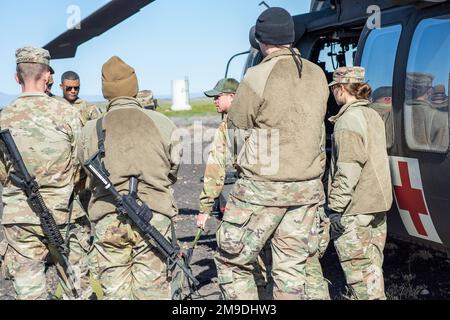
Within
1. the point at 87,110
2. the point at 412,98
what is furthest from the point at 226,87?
the point at 87,110

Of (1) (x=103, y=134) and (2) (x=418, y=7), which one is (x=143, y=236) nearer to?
(1) (x=103, y=134)

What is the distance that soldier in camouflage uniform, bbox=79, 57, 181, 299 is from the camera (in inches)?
146

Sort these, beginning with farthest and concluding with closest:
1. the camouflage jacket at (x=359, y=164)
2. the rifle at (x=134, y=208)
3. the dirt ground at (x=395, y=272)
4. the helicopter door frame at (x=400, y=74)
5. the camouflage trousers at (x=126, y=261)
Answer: the dirt ground at (x=395, y=272)
the helicopter door frame at (x=400, y=74)
the camouflage jacket at (x=359, y=164)
the camouflage trousers at (x=126, y=261)
the rifle at (x=134, y=208)

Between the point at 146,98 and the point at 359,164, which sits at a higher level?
the point at 146,98

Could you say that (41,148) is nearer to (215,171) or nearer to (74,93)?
(215,171)

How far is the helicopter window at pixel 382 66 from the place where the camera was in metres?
4.79

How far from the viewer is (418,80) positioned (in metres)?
4.46

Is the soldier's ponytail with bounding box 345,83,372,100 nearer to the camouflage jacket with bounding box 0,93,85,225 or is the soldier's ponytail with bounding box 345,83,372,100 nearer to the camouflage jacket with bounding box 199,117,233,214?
the camouflage jacket with bounding box 199,117,233,214

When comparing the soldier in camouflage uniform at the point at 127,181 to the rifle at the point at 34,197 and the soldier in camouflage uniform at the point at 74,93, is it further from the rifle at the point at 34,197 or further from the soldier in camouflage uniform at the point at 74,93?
the soldier in camouflage uniform at the point at 74,93

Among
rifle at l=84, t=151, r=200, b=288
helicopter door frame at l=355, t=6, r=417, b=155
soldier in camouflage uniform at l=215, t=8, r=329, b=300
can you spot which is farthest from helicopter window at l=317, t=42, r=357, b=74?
rifle at l=84, t=151, r=200, b=288

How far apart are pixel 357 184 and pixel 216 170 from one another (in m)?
1.03

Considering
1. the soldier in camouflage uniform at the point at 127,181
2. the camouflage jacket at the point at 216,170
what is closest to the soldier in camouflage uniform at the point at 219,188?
the camouflage jacket at the point at 216,170

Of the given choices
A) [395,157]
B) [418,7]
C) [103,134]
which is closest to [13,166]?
[103,134]

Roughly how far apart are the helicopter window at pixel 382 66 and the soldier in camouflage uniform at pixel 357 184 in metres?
0.50
